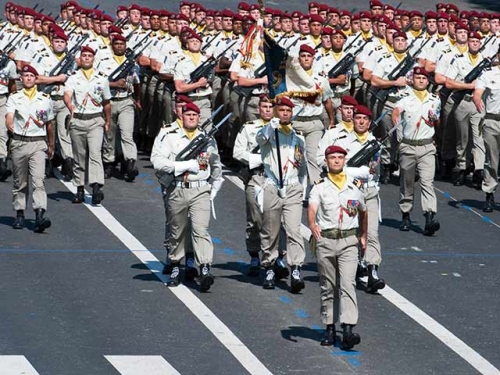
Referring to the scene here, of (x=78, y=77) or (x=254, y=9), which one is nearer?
(x=78, y=77)

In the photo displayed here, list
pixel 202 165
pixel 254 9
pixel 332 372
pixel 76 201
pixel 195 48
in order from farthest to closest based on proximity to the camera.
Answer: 1. pixel 254 9
2. pixel 195 48
3. pixel 76 201
4. pixel 202 165
5. pixel 332 372

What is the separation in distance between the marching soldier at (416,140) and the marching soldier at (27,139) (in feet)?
15.4

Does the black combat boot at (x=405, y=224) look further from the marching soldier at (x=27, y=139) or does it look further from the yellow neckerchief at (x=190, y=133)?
the marching soldier at (x=27, y=139)

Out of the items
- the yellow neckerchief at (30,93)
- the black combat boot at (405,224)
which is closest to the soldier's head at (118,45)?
the yellow neckerchief at (30,93)

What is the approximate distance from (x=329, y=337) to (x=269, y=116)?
3673 millimetres

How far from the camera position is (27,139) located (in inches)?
895

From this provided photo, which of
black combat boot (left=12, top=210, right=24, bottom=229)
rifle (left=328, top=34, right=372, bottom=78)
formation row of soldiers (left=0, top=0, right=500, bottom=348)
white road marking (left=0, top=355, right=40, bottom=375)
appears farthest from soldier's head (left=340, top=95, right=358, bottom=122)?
rifle (left=328, top=34, right=372, bottom=78)

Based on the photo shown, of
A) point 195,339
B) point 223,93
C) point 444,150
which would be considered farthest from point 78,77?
point 195,339

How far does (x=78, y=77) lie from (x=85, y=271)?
5.27 meters

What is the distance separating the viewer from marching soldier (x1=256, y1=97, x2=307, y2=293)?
19.6 meters

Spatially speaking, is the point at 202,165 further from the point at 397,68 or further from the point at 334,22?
the point at 334,22

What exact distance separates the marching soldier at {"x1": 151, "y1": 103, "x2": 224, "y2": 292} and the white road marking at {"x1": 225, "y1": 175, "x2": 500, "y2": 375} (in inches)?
82.6

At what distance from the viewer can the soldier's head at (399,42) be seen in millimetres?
27016

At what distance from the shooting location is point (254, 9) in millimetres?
31078
